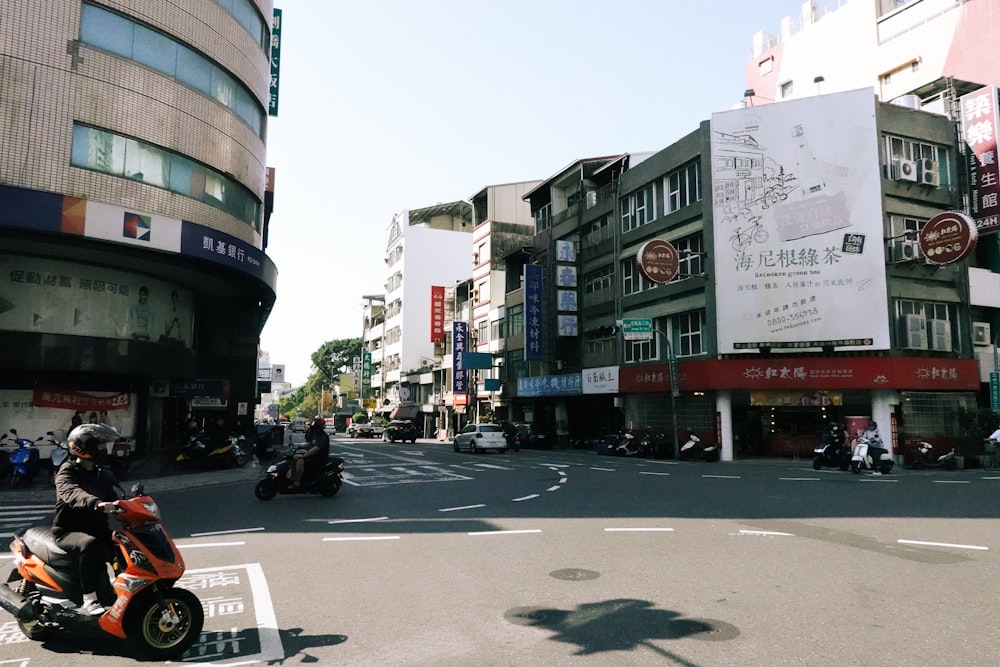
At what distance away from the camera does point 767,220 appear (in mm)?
28922

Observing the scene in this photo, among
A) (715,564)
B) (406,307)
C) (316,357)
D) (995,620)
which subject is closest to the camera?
(995,620)

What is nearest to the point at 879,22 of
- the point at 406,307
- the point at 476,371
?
the point at 476,371

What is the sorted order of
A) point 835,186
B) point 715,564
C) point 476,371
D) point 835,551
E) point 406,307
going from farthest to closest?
point 406,307
point 476,371
point 835,186
point 835,551
point 715,564

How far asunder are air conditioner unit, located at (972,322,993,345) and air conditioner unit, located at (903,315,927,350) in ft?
16.6

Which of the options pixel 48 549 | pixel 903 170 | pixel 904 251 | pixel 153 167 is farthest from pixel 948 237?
pixel 48 549

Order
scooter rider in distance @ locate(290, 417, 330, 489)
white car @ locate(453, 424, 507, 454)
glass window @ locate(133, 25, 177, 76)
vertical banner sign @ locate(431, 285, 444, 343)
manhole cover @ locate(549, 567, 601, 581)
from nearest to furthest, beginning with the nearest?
manhole cover @ locate(549, 567, 601, 581)
scooter rider in distance @ locate(290, 417, 330, 489)
glass window @ locate(133, 25, 177, 76)
white car @ locate(453, 424, 507, 454)
vertical banner sign @ locate(431, 285, 444, 343)

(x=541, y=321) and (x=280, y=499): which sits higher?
(x=541, y=321)

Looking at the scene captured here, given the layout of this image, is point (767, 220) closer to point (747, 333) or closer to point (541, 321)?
point (747, 333)

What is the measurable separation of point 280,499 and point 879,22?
1750 inches

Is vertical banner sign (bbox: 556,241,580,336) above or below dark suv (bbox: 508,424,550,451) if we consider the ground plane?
above

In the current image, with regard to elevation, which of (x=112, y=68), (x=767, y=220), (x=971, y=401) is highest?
(x=112, y=68)

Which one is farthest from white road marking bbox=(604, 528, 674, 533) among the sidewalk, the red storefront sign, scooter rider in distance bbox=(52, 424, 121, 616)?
the red storefront sign

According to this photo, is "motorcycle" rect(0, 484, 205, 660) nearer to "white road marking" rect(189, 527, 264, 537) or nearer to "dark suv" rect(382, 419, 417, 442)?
"white road marking" rect(189, 527, 264, 537)

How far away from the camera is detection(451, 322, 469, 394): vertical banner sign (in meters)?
54.1
